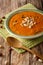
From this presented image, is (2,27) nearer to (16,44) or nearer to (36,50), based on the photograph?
(16,44)

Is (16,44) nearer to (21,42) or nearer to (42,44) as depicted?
(21,42)

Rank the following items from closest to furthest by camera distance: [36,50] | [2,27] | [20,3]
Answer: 1. [36,50]
2. [2,27]
3. [20,3]

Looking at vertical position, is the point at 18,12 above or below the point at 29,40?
above

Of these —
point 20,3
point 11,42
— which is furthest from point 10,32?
point 20,3

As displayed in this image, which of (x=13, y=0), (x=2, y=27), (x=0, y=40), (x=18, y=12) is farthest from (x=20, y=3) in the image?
(x=0, y=40)

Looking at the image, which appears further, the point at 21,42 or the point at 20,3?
the point at 20,3

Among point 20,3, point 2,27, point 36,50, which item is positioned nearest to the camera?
point 36,50
